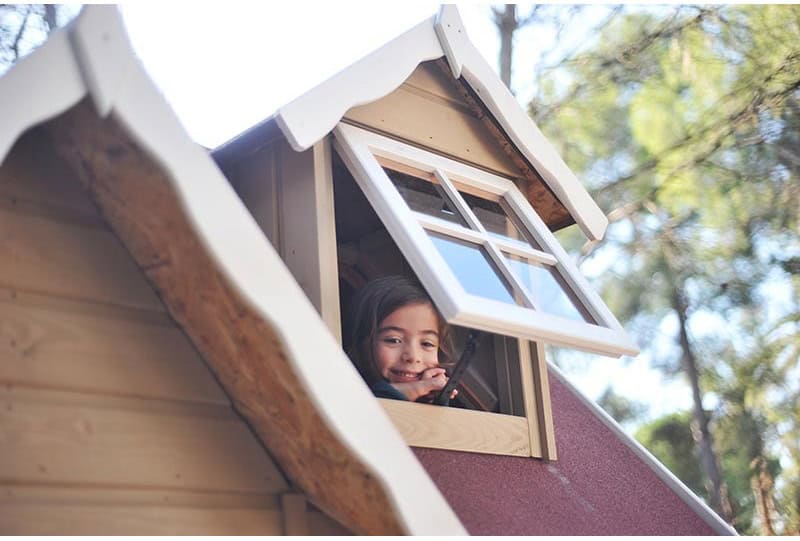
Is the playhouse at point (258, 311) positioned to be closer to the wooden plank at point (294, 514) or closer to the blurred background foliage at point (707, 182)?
the wooden plank at point (294, 514)

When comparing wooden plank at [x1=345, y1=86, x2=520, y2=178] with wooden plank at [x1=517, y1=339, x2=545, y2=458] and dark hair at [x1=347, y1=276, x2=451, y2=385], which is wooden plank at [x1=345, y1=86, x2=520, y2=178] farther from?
wooden plank at [x1=517, y1=339, x2=545, y2=458]

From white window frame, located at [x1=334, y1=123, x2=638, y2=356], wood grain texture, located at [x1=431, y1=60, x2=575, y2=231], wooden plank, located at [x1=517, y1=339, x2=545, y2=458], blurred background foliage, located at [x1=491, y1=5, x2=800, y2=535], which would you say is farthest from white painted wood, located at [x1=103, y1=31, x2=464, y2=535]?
blurred background foliage, located at [x1=491, y1=5, x2=800, y2=535]

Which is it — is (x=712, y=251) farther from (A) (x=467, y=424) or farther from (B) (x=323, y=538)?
(B) (x=323, y=538)

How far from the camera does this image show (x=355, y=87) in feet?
9.97

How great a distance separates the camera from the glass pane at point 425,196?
10.4ft

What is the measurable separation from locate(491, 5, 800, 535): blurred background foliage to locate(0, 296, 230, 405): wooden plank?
25.4 ft

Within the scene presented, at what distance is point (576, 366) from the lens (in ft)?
47.7

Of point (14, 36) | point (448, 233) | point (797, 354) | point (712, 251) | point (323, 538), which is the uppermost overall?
point (14, 36)

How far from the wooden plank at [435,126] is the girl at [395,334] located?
0.54 metres

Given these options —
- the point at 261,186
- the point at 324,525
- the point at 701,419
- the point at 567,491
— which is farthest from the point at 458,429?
the point at 701,419

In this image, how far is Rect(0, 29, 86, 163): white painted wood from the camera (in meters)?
2.05

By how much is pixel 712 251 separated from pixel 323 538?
9287 mm

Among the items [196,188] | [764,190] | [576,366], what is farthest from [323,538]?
[576,366]

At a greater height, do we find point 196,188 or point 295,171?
point 295,171
